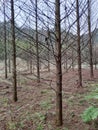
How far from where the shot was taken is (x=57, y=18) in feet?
16.8

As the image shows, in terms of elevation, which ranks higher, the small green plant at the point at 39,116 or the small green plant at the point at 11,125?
the small green plant at the point at 39,116

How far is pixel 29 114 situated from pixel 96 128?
Result: 2.34 m

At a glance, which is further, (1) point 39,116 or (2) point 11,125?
(1) point 39,116

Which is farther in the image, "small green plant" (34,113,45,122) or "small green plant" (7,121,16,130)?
"small green plant" (34,113,45,122)

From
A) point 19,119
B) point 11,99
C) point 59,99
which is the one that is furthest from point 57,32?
point 11,99

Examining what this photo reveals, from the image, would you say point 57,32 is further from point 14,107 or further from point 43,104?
point 14,107

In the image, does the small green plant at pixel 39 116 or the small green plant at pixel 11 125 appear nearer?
the small green plant at pixel 11 125

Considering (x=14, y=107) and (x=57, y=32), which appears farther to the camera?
(x=14, y=107)

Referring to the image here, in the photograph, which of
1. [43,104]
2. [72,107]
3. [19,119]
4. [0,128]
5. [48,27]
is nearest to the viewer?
[48,27]

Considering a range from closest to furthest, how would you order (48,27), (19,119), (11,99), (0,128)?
(48,27) → (0,128) → (19,119) → (11,99)

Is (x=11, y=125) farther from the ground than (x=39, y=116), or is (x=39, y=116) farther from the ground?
(x=39, y=116)

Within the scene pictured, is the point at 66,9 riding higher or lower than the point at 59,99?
higher

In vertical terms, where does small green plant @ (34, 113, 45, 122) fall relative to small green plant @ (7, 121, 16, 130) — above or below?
above

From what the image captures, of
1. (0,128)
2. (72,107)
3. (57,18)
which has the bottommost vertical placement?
(0,128)
